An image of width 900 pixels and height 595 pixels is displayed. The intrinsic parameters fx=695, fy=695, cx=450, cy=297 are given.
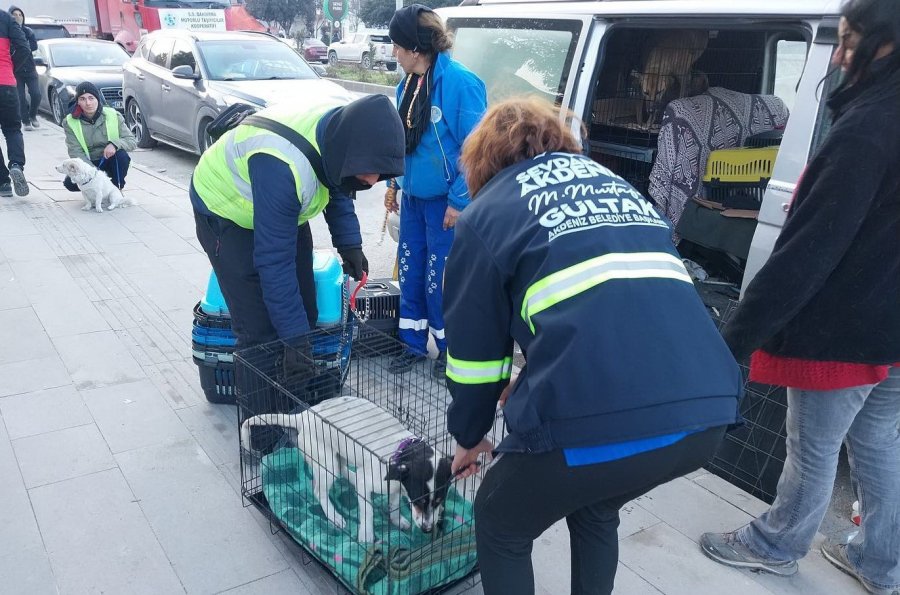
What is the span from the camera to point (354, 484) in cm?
240

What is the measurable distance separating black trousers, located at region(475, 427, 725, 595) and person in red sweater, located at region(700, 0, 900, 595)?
0.73m

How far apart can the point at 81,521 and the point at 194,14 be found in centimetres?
1549

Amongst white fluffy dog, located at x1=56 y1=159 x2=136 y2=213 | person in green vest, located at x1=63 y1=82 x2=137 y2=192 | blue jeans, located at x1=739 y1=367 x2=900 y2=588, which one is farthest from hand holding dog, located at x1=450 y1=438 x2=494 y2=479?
person in green vest, located at x1=63 y1=82 x2=137 y2=192

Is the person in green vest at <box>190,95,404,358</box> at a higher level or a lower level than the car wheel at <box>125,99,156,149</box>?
higher

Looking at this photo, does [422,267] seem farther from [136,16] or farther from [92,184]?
[136,16]

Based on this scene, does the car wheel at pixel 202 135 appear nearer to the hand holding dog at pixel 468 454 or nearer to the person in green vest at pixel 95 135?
the person in green vest at pixel 95 135

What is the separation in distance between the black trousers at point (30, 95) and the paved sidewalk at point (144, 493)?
7.18m

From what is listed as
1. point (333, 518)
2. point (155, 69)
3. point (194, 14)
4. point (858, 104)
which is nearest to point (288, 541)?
point (333, 518)

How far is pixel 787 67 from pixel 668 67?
98 cm

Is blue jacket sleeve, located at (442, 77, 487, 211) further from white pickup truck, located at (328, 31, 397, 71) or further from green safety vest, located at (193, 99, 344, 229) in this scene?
white pickup truck, located at (328, 31, 397, 71)

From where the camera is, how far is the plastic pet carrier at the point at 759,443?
288cm

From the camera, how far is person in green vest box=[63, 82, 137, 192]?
6809 mm

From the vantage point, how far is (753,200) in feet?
12.6

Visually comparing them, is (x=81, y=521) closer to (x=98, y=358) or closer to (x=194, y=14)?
(x=98, y=358)
